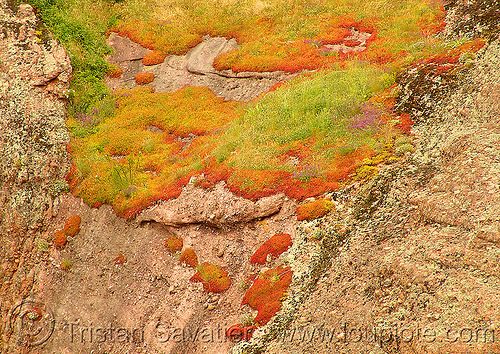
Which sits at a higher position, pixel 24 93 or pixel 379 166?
pixel 379 166

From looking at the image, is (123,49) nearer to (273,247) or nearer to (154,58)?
(154,58)

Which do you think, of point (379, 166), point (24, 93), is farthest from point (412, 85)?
point (24, 93)

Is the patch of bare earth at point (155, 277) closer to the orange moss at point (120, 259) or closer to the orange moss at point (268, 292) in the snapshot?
the orange moss at point (120, 259)

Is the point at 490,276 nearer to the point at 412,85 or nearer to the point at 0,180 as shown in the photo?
the point at 412,85

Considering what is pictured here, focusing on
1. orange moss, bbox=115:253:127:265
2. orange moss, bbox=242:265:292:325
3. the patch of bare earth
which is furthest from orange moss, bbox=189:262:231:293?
orange moss, bbox=115:253:127:265

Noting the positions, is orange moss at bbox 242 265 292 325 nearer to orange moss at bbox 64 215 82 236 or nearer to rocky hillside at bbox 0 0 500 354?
rocky hillside at bbox 0 0 500 354

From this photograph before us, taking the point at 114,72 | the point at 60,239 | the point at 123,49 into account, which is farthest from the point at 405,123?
the point at 123,49
